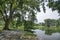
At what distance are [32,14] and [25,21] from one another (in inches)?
86.6

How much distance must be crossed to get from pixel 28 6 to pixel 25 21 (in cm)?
342

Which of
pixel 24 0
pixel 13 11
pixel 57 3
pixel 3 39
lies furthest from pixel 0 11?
pixel 57 3

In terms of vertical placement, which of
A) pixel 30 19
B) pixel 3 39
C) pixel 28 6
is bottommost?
pixel 3 39

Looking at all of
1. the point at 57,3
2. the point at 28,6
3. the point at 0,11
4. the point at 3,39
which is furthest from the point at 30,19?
the point at 3,39

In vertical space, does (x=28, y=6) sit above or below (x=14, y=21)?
above

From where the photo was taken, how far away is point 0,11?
32.4 meters

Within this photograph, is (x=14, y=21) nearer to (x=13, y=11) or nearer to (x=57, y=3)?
(x=13, y=11)

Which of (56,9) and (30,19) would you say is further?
(56,9)

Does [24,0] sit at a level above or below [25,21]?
above

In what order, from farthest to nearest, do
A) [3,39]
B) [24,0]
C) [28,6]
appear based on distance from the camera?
[28,6] → [24,0] → [3,39]

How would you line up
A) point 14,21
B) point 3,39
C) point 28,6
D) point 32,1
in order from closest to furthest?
point 3,39, point 32,1, point 28,6, point 14,21

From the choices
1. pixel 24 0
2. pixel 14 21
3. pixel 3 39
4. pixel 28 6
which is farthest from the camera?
pixel 14 21

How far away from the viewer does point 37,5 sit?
3400 cm

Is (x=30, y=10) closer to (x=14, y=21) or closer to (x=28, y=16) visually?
(x=28, y=16)
